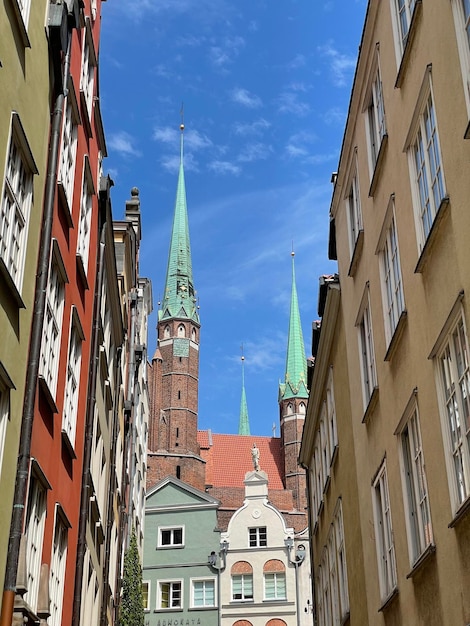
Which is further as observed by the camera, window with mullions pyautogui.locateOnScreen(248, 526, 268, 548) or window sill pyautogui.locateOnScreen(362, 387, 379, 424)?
window with mullions pyautogui.locateOnScreen(248, 526, 268, 548)

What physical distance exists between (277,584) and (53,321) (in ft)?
122

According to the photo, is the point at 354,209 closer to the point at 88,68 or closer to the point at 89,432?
the point at 88,68

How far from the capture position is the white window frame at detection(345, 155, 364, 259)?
597 inches

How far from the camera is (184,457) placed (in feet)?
225

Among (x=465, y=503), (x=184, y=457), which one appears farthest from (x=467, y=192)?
(x=184, y=457)

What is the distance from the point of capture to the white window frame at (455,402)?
27.8ft

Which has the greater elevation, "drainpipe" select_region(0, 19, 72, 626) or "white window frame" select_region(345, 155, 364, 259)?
"white window frame" select_region(345, 155, 364, 259)

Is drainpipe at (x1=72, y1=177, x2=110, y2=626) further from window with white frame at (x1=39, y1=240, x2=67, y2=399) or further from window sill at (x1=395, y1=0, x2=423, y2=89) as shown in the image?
window sill at (x1=395, y1=0, x2=423, y2=89)

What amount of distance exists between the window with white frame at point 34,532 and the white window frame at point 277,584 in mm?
36713

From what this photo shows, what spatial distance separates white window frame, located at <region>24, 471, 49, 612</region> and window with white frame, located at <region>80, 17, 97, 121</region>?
7514 mm

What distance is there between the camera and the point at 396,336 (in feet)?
37.3

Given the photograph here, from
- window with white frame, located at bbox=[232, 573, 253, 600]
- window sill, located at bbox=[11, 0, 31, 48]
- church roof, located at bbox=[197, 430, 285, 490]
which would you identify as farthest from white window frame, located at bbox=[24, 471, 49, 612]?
church roof, located at bbox=[197, 430, 285, 490]

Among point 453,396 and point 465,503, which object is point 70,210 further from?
point 465,503

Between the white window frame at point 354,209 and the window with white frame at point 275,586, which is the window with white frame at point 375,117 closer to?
the white window frame at point 354,209
